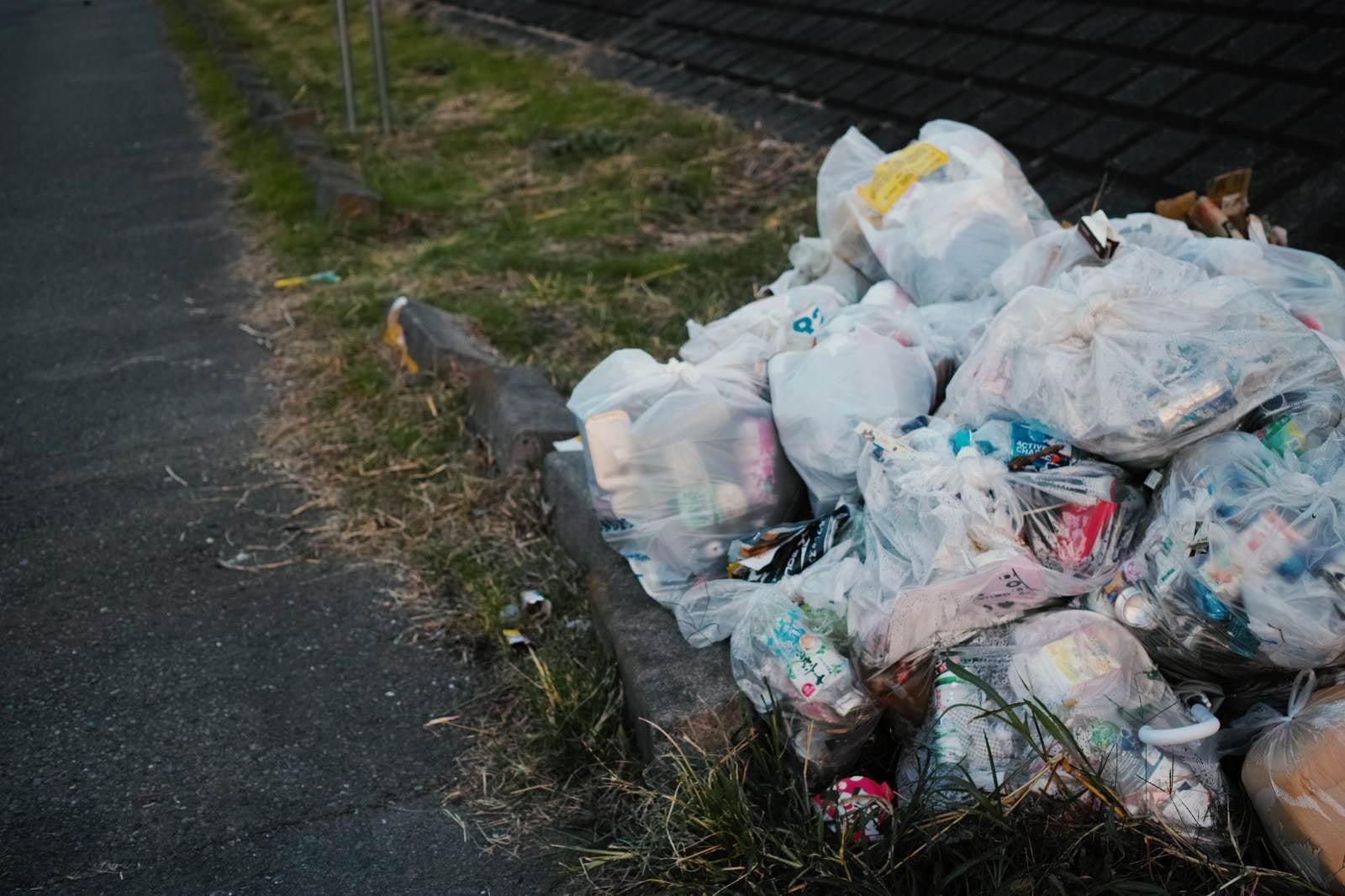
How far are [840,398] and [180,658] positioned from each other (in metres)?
1.56

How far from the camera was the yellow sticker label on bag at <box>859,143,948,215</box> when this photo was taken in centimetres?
347

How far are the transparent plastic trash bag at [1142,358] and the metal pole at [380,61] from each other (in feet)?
18.7

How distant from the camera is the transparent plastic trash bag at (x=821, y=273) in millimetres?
3574

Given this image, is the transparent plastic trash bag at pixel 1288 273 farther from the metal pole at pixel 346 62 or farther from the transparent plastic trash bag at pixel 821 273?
the metal pole at pixel 346 62

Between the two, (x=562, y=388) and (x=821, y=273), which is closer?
(x=821, y=273)

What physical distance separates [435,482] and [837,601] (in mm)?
1570

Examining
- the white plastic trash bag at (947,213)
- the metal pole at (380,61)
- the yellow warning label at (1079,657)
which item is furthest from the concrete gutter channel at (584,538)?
the metal pole at (380,61)

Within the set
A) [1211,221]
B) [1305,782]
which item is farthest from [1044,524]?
[1211,221]

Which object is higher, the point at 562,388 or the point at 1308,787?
the point at 1308,787

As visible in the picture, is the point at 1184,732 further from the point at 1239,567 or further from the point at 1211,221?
the point at 1211,221

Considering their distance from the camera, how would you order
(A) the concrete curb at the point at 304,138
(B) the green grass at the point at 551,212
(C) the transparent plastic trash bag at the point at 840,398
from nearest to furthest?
(C) the transparent plastic trash bag at the point at 840,398 → (B) the green grass at the point at 551,212 → (A) the concrete curb at the point at 304,138

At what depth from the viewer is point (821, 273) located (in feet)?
12.1

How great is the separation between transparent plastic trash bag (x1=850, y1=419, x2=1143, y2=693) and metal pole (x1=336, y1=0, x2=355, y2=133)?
5885 millimetres

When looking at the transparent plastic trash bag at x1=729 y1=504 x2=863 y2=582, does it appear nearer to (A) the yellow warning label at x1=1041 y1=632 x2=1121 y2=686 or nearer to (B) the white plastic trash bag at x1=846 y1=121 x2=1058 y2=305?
(A) the yellow warning label at x1=1041 y1=632 x2=1121 y2=686
